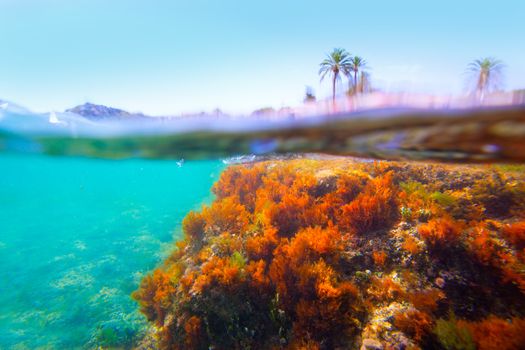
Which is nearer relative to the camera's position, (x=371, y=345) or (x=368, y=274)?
(x=371, y=345)

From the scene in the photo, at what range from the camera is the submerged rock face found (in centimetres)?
586

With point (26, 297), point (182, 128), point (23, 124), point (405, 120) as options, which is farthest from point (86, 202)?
point (405, 120)

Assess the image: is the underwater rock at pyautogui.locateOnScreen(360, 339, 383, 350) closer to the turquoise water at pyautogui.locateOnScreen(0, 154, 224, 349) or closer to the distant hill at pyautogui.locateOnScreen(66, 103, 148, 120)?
the turquoise water at pyautogui.locateOnScreen(0, 154, 224, 349)

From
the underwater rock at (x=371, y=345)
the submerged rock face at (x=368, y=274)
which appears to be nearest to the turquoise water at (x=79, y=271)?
the submerged rock face at (x=368, y=274)

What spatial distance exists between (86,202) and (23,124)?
104ft

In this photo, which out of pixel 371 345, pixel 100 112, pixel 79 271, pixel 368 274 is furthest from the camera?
pixel 79 271

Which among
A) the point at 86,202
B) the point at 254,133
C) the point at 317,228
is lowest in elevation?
the point at 86,202

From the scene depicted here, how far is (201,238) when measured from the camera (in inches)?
482

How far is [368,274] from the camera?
7.26 metres

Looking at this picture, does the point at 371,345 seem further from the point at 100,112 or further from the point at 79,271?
the point at 79,271

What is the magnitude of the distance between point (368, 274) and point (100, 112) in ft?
34.6

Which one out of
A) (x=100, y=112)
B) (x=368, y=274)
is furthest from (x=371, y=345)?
(x=100, y=112)

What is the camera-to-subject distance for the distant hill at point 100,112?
9.30 meters

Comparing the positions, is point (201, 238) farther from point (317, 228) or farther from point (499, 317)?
point (499, 317)
